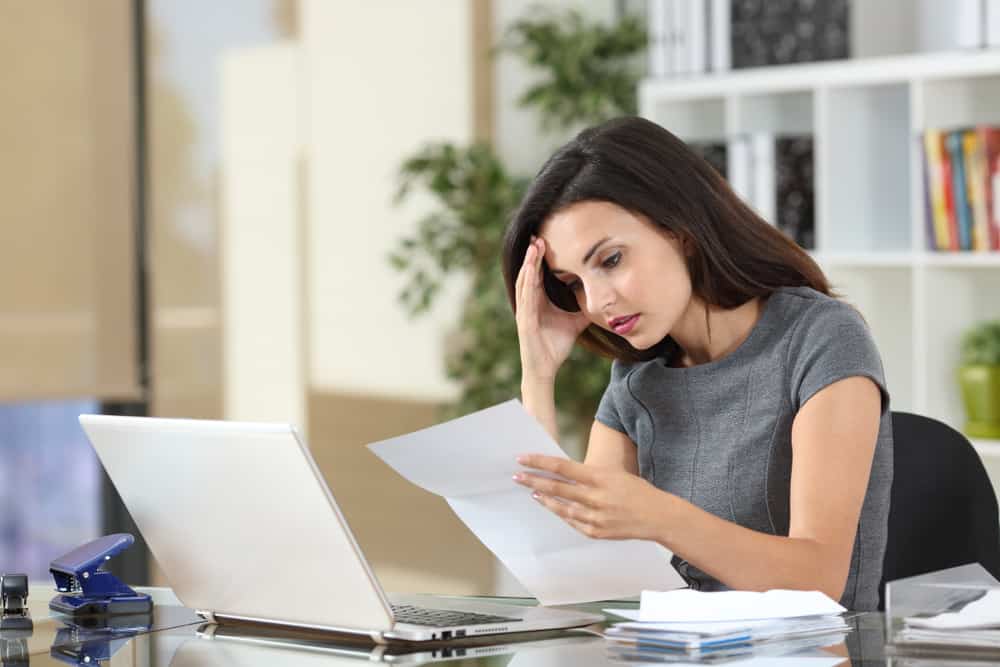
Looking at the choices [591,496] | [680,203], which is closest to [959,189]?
[680,203]

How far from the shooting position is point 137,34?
3.95m

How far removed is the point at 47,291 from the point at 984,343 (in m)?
2.27

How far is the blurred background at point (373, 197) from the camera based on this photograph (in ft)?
11.3

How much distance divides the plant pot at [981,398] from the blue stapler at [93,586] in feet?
6.64

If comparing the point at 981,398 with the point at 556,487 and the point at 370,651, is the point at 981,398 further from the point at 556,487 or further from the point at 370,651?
the point at 370,651

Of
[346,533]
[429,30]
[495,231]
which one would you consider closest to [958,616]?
[346,533]

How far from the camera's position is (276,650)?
4.80ft

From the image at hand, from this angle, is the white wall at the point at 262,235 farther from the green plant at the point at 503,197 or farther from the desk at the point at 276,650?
the desk at the point at 276,650

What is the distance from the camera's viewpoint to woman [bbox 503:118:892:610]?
1.73 metres

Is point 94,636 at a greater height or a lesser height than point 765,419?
lesser

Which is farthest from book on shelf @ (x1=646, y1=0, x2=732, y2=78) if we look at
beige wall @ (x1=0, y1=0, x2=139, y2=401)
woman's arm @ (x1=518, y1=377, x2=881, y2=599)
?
woman's arm @ (x1=518, y1=377, x2=881, y2=599)

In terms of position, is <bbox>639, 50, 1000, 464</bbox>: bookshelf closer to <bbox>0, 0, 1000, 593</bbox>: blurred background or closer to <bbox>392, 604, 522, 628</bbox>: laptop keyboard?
<bbox>0, 0, 1000, 593</bbox>: blurred background

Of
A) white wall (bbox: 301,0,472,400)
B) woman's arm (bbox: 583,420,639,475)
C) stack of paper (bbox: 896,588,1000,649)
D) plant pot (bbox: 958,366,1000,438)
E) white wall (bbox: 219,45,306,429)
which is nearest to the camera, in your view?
stack of paper (bbox: 896,588,1000,649)

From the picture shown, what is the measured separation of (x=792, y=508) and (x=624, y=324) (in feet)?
1.06
